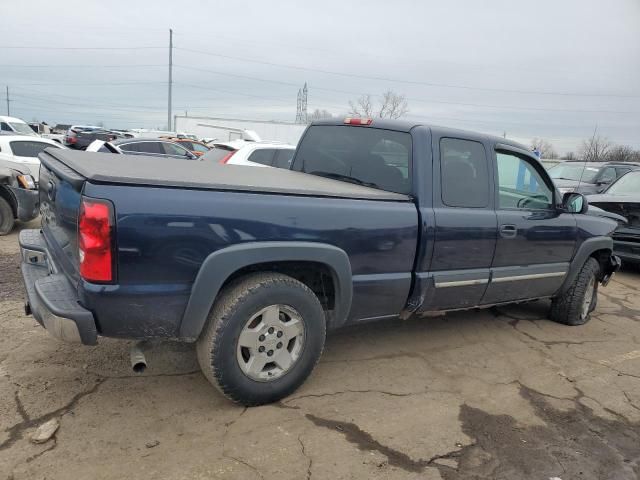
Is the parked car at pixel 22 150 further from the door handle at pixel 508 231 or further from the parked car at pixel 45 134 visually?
the parked car at pixel 45 134

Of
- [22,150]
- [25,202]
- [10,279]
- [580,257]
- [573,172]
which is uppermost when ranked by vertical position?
[573,172]

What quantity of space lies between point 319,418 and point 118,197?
1.80m

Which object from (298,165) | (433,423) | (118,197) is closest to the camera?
(118,197)

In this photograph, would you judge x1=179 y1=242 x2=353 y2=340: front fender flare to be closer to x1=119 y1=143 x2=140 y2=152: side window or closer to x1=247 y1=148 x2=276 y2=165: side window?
x1=247 y1=148 x2=276 y2=165: side window

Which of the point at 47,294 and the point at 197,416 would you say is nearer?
the point at 47,294

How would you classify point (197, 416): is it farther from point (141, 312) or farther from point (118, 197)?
point (118, 197)

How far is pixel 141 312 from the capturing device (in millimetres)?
2729

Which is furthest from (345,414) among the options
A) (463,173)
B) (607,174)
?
(607,174)

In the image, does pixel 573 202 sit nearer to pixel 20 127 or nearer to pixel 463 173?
pixel 463 173

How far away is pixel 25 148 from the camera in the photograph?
34.2ft

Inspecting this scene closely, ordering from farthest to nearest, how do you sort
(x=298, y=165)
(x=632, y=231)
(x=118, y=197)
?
(x=632, y=231) → (x=298, y=165) → (x=118, y=197)

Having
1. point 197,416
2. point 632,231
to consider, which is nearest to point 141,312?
point 197,416

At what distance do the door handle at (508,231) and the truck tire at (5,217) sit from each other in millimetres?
7222

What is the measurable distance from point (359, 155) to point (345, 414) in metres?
2.10
